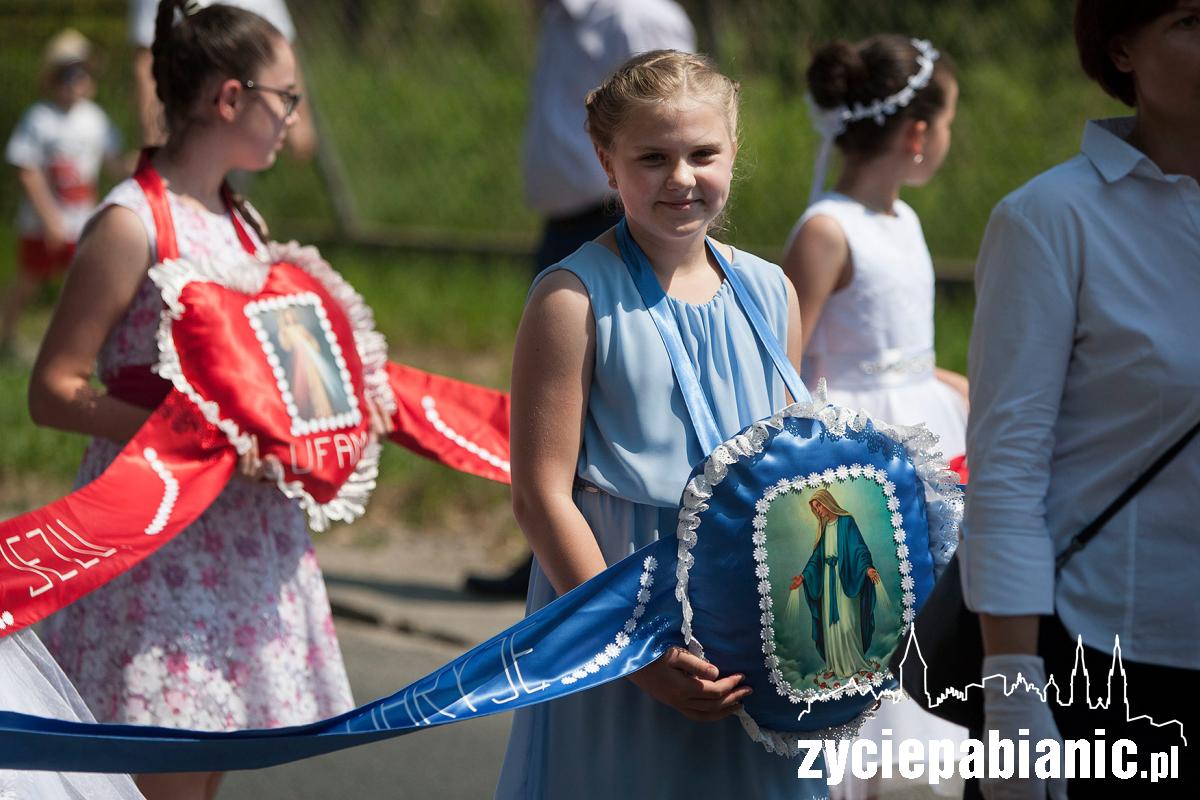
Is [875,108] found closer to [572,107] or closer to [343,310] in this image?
[343,310]

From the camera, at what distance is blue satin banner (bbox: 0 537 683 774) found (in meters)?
2.55

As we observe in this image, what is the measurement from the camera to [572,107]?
20.1ft

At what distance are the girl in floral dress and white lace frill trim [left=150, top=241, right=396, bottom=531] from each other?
6 cm

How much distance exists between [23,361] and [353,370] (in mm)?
7089

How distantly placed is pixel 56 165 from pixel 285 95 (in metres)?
7.93

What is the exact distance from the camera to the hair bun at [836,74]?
4164 millimetres

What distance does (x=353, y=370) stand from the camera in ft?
12.0

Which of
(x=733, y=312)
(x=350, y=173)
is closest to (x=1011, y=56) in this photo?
(x=350, y=173)

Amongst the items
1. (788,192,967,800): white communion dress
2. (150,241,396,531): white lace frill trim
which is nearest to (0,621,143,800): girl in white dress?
(150,241,396,531): white lace frill trim

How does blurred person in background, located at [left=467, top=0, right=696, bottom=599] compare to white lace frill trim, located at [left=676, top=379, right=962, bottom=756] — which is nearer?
white lace frill trim, located at [left=676, top=379, right=962, bottom=756]

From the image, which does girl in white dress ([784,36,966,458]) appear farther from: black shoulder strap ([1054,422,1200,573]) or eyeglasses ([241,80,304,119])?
black shoulder strap ([1054,422,1200,573])

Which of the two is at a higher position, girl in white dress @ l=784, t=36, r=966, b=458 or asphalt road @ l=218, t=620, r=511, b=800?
girl in white dress @ l=784, t=36, r=966, b=458

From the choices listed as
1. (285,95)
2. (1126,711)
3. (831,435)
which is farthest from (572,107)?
(1126,711)

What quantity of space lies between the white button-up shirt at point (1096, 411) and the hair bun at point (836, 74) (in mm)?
1993
